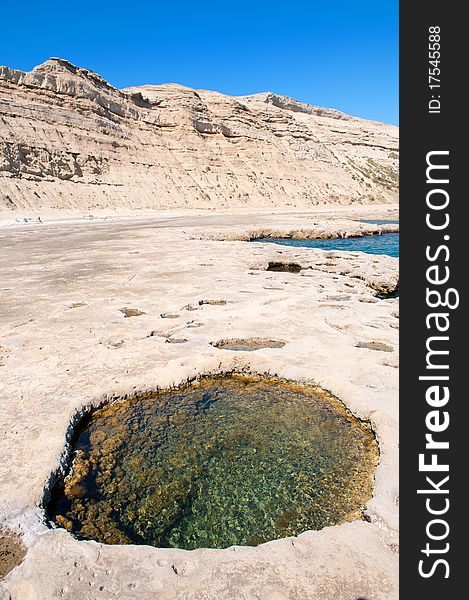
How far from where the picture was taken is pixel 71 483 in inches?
126

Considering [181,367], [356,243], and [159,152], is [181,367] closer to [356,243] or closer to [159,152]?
[356,243]

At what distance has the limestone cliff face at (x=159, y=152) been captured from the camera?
1384 inches

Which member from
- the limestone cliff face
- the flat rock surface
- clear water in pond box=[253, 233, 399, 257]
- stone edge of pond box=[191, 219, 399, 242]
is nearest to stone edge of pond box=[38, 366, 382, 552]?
the flat rock surface

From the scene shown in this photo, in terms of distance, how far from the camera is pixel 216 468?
341 cm

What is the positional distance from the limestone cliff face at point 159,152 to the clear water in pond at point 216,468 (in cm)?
3163

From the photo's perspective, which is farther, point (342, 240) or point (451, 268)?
point (342, 240)

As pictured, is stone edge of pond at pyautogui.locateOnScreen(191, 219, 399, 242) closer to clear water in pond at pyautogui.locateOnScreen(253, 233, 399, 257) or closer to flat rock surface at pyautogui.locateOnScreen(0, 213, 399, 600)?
clear water in pond at pyautogui.locateOnScreen(253, 233, 399, 257)

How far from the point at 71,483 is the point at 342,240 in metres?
20.7

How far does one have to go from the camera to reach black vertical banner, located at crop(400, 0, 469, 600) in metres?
1.22

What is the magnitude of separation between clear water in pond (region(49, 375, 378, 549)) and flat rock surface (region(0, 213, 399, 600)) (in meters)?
0.22

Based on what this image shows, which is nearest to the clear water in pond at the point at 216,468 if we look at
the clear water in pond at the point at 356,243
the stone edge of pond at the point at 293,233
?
the clear water in pond at the point at 356,243

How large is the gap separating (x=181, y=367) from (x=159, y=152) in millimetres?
44682

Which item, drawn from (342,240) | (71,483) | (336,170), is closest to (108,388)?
(71,483)

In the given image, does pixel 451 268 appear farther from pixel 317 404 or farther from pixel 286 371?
pixel 286 371
